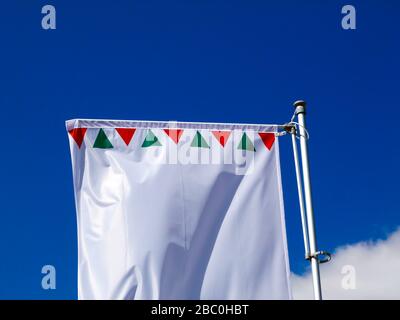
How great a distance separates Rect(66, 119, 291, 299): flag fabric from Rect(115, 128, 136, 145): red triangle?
12 millimetres

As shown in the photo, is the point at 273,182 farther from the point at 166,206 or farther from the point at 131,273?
the point at 131,273

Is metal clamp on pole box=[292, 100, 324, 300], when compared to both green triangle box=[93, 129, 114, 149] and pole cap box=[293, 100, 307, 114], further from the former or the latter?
green triangle box=[93, 129, 114, 149]

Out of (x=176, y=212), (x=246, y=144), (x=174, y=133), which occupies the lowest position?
(x=176, y=212)

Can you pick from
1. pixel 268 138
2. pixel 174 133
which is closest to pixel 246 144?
pixel 268 138

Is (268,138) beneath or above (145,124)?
beneath

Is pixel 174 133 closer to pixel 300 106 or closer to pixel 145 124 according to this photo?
pixel 145 124

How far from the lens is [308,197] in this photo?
30.0 feet

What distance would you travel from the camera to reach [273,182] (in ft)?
30.7

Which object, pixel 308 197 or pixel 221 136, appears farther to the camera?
pixel 221 136

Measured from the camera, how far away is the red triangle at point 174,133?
30.1 ft

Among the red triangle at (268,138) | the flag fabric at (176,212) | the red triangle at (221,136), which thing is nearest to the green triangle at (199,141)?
the flag fabric at (176,212)

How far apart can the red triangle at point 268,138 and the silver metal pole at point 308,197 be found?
0.32m

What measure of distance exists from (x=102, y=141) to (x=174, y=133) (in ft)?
2.51
